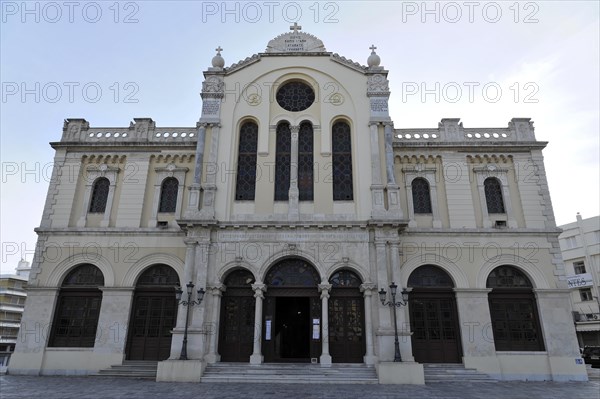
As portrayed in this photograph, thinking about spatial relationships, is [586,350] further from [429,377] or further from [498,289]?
[429,377]

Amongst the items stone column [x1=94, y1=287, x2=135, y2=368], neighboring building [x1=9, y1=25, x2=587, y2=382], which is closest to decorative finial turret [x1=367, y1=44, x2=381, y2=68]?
neighboring building [x1=9, y1=25, x2=587, y2=382]

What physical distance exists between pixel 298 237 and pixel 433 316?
7310 millimetres

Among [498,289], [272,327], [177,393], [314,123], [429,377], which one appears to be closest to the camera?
[177,393]

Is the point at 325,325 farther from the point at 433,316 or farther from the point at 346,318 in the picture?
the point at 433,316

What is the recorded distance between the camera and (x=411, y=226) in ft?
63.9

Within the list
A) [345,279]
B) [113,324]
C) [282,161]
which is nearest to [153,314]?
[113,324]

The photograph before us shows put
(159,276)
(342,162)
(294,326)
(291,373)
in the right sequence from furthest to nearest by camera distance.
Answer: (294,326), (342,162), (159,276), (291,373)

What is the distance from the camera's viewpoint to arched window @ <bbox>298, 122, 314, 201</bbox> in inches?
747

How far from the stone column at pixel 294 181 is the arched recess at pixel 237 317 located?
11.0 ft

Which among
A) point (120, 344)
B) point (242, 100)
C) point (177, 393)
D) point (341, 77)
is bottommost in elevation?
point (177, 393)

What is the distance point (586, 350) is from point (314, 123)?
76.8 ft

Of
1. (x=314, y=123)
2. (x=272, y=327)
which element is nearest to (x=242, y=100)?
(x=314, y=123)

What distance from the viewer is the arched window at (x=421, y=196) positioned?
65.7 feet

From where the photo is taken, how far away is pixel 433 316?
18.5 metres
